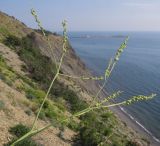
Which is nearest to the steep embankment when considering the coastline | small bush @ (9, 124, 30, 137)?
small bush @ (9, 124, 30, 137)

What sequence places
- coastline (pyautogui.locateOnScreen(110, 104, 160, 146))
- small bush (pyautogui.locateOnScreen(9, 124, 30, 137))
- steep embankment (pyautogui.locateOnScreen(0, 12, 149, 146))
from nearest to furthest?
small bush (pyautogui.locateOnScreen(9, 124, 30, 137))
steep embankment (pyautogui.locateOnScreen(0, 12, 149, 146))
coastline (pyautogui.locateOnScreen(110, 104, 160, 146))

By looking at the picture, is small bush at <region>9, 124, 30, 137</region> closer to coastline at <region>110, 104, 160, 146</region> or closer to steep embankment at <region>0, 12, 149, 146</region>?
steep embankment at <region>0, 12, 149, 146</region>

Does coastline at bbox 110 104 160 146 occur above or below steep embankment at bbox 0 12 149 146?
below

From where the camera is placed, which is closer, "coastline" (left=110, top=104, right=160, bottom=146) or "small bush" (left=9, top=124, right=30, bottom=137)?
"small bush" (left=9, top=124, right=30, bottom=137)

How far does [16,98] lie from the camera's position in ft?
80.4

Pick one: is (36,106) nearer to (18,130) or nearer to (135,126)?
(18,130)

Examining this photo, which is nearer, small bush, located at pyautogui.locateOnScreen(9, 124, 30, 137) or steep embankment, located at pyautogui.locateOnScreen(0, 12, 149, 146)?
small bush, located at pyautogui.locateOnScreen(9, 124, 30, 137)

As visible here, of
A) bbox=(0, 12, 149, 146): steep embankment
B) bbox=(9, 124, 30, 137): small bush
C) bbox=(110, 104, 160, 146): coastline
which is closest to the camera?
bbox=(9, 124, 30, 137): small bush

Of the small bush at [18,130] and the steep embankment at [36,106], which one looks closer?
the small bush at [18,130]

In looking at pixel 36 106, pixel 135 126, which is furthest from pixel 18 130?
pixel 135 126

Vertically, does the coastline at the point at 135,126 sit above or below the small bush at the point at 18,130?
below

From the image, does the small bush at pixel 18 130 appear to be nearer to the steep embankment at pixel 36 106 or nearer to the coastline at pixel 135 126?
the steep embankment at pixel 36 106

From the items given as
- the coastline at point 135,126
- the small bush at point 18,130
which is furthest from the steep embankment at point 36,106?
the coastline at point 135,126

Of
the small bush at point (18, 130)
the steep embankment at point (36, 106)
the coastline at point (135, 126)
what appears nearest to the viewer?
the small bush at point (18, 130)
